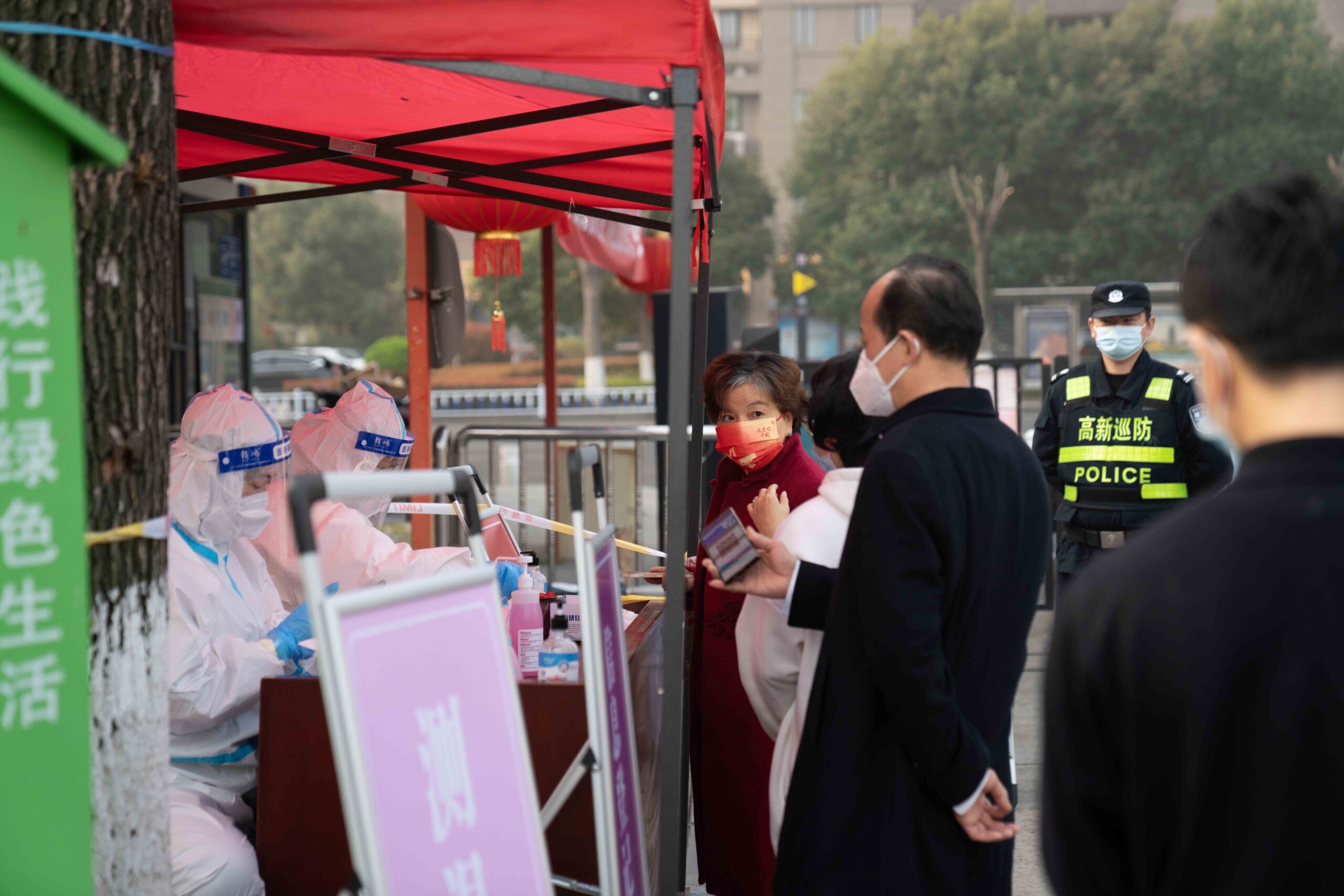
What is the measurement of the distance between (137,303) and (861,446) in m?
1.57

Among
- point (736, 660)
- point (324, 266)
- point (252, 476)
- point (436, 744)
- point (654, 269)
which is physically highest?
point (324, 266)

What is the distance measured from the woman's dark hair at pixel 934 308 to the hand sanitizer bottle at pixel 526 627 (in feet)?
4.37

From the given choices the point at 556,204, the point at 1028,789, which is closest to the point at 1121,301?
the point at 1028,789

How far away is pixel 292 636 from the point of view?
310 cm

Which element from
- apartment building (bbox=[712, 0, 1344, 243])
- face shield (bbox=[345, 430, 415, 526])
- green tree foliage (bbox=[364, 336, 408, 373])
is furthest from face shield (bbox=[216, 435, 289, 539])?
apartment building (bbox=[712, 0, 1344, 243])

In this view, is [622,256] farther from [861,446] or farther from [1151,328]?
[861,446]

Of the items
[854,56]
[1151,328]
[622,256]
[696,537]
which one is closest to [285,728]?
[696,537]

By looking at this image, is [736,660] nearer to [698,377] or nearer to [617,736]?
[617,736]

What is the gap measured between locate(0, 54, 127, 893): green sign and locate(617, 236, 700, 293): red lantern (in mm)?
8802

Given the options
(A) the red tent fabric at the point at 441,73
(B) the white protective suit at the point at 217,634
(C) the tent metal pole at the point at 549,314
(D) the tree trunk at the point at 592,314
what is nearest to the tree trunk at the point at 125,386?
(A) the red tent fabric at the point at 441,73

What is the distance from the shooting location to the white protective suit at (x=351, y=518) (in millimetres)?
3906

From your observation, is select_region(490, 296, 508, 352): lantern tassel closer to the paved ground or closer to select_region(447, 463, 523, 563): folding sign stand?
select_region(447, 463, 523, 563): folding sign stand

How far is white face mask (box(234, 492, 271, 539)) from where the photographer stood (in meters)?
3.24

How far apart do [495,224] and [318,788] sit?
15.7ft
